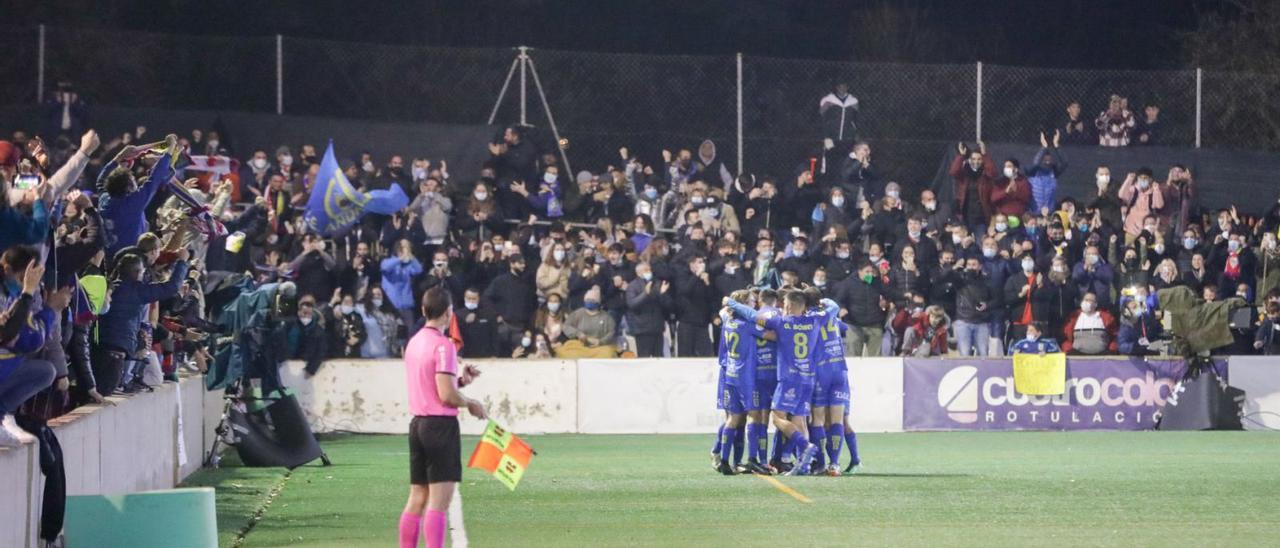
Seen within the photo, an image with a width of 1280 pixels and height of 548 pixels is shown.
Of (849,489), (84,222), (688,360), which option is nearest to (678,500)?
(849,489)

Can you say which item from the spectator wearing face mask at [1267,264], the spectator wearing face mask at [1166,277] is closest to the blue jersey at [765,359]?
the spectator wearing face mask at [1166,277]

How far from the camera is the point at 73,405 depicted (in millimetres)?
13508

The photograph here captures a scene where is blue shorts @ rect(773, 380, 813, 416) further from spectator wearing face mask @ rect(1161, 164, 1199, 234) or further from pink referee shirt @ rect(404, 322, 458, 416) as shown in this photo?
spectator wearing face mask @ rect(1161, 164, 1199, 234)

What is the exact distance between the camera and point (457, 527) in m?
14.1

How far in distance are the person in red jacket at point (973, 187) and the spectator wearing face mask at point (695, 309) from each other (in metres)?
4.86

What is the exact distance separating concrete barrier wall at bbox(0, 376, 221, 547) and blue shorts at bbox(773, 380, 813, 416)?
5.98 metres

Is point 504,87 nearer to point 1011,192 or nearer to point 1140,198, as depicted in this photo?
point 1011,192

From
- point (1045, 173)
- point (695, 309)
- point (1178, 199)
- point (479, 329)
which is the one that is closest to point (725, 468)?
point (695, 309)

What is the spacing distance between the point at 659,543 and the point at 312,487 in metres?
5.60

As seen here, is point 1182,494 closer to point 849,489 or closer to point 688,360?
point 849,489

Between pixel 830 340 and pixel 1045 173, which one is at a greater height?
pixel 1045 173

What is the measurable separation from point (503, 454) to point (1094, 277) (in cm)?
1894

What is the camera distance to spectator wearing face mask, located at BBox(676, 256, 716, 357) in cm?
2695

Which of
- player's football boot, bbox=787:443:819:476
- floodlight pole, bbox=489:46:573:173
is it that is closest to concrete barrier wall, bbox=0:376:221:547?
player's football boot, bbox=787:443:819:476
